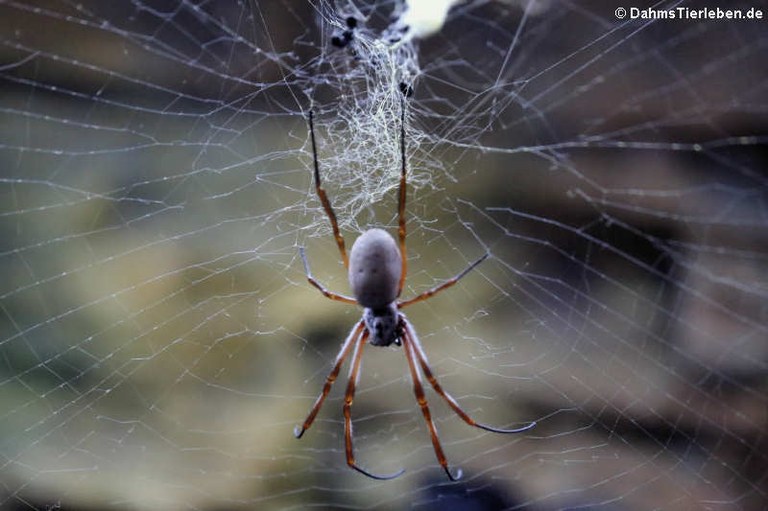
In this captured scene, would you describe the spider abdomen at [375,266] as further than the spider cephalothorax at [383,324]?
No

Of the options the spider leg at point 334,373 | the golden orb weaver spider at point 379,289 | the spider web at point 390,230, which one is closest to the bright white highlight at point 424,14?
the spider web at point 390,230

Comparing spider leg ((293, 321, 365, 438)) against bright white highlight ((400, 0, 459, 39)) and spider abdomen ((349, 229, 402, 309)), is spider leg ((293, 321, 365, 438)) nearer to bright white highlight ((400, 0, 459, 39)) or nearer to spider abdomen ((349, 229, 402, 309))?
spider abdomen ((349, 229, 402, 309))

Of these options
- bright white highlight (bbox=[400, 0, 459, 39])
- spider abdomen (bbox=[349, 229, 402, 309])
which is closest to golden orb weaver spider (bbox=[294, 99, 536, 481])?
spider abdomen (bbox=[349, 229, 402, 309])

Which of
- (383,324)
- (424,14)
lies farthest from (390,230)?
(424,14)

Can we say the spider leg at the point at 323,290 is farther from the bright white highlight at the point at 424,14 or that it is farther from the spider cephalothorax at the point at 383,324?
the bright white highlight at the point at 424,14

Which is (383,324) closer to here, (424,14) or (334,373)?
(334,373)

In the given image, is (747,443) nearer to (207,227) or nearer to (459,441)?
(459,441)
